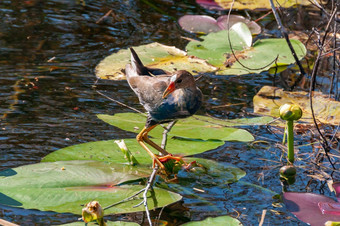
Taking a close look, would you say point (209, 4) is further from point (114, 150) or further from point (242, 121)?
point (114, 150)

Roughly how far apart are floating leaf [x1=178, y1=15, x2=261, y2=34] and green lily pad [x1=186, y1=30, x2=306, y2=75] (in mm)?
460

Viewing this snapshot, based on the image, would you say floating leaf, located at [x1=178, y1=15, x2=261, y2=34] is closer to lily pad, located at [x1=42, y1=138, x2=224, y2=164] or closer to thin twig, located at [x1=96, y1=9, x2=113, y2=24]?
thin twig, located at [x1=96, y1=9, x2=113, y2=24]

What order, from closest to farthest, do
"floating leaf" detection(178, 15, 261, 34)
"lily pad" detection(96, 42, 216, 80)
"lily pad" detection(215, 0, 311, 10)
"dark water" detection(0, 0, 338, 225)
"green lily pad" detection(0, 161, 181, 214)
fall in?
"green lily pad" detection(0, 161, 181, 214)
"dark water" detection(0, 0, 338, 225)
"lily pad" detection(96, 42, 216, 80)
"floating leaf" detection(178, 15, 261, 34)
"lily pad" detection(215, 0, 311, 10)

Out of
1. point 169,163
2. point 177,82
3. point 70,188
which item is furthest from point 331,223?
point 70,188

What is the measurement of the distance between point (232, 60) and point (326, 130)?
944mm

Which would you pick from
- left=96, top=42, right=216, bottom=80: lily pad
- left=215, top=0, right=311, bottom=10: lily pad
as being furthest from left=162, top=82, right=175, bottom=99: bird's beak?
left=215, top=0, right=311, bottom=10: lily pad

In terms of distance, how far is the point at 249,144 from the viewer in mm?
2754

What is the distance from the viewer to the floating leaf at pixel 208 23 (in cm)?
434

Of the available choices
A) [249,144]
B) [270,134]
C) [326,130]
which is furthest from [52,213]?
[326,130]

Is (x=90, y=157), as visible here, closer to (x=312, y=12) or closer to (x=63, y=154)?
(x=63, y=154)

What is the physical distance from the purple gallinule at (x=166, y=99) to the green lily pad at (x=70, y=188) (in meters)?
0.26

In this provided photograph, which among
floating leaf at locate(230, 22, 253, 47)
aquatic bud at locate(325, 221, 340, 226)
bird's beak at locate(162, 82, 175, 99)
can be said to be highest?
bird's beak at locate(162, 82, 175, 99)

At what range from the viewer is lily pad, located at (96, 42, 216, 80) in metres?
3.41

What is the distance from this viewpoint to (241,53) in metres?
3.67
